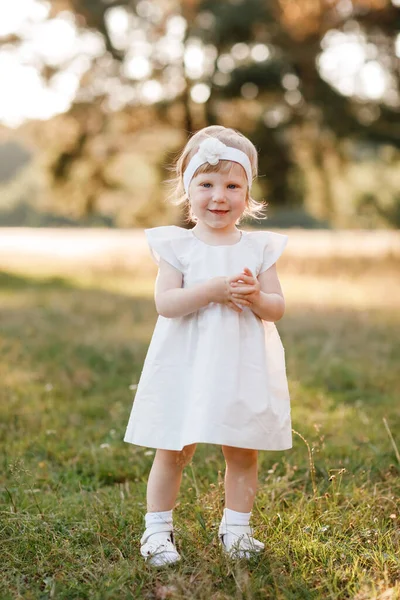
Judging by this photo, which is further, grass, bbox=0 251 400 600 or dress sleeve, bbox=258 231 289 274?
dress sleeve, bbox=258 231 289 274

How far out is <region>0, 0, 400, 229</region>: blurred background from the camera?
17.2 meters

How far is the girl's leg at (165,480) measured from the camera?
261 cm

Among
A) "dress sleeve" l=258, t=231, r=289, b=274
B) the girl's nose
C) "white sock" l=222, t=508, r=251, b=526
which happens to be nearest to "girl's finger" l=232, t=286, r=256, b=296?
"dress sleeve" l=258, t=231, r=289, b=274

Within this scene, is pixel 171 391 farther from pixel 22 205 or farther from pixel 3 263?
pixel 22 205

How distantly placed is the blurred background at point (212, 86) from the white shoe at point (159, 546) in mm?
14597

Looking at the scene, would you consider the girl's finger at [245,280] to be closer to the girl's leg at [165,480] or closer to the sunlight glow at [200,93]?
the girl's leg at [165,480]

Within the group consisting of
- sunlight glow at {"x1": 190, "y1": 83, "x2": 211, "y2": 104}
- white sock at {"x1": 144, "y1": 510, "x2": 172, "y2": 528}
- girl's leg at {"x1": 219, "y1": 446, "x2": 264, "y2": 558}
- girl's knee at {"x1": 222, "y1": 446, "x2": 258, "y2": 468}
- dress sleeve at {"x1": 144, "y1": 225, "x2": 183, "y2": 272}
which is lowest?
white sock at {"x1": 144, "y1": 510, "x2": 172, "y2": 528}

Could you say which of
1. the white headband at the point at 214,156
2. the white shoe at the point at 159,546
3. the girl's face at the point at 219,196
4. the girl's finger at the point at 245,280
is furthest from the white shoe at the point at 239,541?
the white headband at the point at 214,156

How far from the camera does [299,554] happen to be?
250 cm

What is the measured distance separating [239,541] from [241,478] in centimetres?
23

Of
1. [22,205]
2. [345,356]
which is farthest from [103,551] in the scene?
[22,205]

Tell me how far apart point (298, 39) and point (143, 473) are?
52.0ft

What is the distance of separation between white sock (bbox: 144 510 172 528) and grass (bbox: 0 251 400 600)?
0.09 m

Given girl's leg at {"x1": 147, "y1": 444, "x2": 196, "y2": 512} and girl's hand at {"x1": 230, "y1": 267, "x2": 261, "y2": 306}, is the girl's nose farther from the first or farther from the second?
girl's leg at {"x1": 147, "y1": 444, "x2": 196, "y2": 512}
